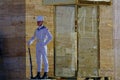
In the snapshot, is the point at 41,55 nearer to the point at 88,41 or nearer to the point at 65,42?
the point at 65,42

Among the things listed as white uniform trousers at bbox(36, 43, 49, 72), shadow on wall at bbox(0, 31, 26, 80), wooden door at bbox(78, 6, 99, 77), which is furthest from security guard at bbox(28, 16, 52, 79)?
wooden door at bbox(78, 6, 99, 77)

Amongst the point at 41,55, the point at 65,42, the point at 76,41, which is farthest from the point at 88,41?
the point at 41,55

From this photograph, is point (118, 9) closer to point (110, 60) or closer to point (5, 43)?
point (110, 60)

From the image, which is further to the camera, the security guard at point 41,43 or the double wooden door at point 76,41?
the double wooden door at point 76,41

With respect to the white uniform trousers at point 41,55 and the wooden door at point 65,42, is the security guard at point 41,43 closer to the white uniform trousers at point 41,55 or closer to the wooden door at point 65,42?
the white uniform trousers at point 41,55

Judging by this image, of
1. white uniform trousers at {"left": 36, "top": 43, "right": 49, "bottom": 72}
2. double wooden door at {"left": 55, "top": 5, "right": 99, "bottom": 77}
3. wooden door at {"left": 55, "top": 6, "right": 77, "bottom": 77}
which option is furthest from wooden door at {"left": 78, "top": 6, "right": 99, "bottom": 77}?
white uniform trousers at {"left": 36, "top": 43, "right": 49, "bottom": 72}

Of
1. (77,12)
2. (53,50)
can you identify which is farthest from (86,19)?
(53,50)

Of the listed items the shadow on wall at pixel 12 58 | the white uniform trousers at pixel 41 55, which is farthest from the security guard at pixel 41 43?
the shadow on wall at pixel 12 58

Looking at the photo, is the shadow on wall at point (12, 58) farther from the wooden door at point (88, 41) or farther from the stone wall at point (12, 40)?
the wooden door at point (88, 41)

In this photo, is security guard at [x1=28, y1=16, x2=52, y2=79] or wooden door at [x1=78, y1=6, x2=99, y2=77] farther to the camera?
wooden door at [x1=78, y1=6, x2=99, y2=77]

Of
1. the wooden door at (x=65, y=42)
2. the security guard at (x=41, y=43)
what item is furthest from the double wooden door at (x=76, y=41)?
the security guard at (x=41, y=43)

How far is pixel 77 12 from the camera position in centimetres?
1902

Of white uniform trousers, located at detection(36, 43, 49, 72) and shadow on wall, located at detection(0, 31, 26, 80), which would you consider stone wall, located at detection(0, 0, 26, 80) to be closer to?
shadow on wall, located at detection(0, 31, 26, 80)

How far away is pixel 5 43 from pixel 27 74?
142 cm
